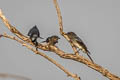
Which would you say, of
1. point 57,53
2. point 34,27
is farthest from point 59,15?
point 34,27

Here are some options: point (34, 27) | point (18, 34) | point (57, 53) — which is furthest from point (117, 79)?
point (34, 27)

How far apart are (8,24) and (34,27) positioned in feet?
3.00

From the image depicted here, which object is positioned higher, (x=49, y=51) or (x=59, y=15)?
(x=59, y=15)

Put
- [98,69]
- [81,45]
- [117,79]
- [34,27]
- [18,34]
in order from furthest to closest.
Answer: [81,45]
[34,27]
[18,34]
[98,69]
[117,79]

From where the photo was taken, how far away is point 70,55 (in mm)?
1537

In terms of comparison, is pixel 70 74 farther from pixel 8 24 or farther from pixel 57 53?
pixel 8 24

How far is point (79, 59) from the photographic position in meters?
1.38

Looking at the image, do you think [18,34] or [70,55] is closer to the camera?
[70,55]

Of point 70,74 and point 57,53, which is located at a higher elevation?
point 57,53

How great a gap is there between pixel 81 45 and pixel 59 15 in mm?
2082

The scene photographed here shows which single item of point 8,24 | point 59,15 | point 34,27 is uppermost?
point 34,27

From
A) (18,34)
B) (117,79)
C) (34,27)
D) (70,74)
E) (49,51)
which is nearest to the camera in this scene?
(70,74)

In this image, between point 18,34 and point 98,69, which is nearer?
point 98,69

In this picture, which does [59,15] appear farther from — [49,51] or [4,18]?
[4,18]
